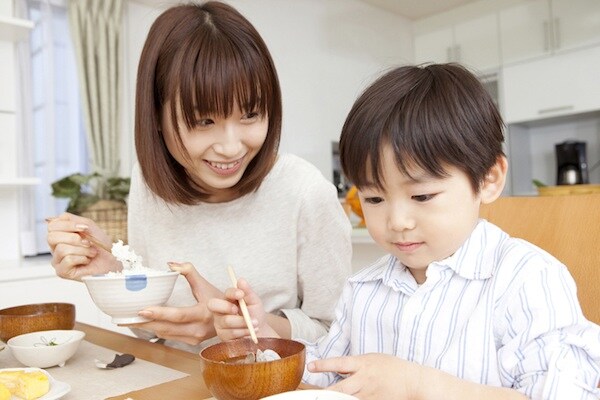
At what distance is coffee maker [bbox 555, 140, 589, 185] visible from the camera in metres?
Result: 4.14

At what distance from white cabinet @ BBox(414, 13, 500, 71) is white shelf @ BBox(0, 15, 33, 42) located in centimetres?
329

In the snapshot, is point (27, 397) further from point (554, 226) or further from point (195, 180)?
point (554, 226)

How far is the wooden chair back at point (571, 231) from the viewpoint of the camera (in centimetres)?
94

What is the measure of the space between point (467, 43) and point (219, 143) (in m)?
4.27

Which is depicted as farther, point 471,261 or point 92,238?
point 92,238

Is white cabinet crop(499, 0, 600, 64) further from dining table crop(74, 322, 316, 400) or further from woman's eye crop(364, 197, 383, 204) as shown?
dining table crop(74, 322, 316, 400)

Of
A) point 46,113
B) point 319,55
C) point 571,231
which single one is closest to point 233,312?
point 571,231

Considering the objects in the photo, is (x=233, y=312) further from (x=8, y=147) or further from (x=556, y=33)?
(x=556, y=33)

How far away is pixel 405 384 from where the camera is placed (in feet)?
2.30

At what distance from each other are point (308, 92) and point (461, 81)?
11.8ft

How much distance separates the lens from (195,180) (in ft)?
4.21

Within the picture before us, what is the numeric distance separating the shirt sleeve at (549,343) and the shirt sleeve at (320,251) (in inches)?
22.1

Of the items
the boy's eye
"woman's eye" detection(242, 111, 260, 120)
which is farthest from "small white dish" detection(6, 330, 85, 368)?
the boy's eye

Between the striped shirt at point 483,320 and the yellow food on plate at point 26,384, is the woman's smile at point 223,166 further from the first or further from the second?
the yellow food on plate at point 26,384
